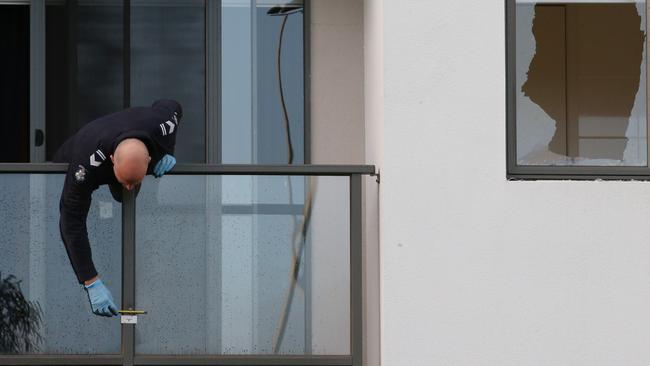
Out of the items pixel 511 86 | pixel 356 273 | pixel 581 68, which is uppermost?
pixel 581 68

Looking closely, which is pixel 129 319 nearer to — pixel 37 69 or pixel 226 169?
pixel 226 169

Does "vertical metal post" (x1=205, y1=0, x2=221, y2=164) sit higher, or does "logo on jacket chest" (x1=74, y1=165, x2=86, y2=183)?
"vertical metal post" (x1=205, y1=0, x2=221, y2=164)

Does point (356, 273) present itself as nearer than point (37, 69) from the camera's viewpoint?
Yes

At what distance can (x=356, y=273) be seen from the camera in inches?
231

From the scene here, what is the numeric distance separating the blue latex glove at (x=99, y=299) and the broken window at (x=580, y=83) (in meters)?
2.00

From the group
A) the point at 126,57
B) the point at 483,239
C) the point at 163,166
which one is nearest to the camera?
the point at 483,239

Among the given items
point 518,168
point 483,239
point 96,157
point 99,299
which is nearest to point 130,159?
point 96,157

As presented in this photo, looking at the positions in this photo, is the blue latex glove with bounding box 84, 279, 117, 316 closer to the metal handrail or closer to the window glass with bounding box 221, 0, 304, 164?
the metal handrail

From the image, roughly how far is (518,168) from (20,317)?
7.91 feet

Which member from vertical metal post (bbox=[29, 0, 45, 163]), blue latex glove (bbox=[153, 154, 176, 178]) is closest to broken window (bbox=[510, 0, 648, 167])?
blue latex glove (bbox=[153, 154, 176, 178])

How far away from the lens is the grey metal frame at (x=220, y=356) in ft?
19.0

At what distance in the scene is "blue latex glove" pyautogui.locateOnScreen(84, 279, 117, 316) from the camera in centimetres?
568

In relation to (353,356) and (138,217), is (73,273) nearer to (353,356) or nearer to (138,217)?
(138,217)

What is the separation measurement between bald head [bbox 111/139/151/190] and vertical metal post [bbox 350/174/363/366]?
997 millimetres
